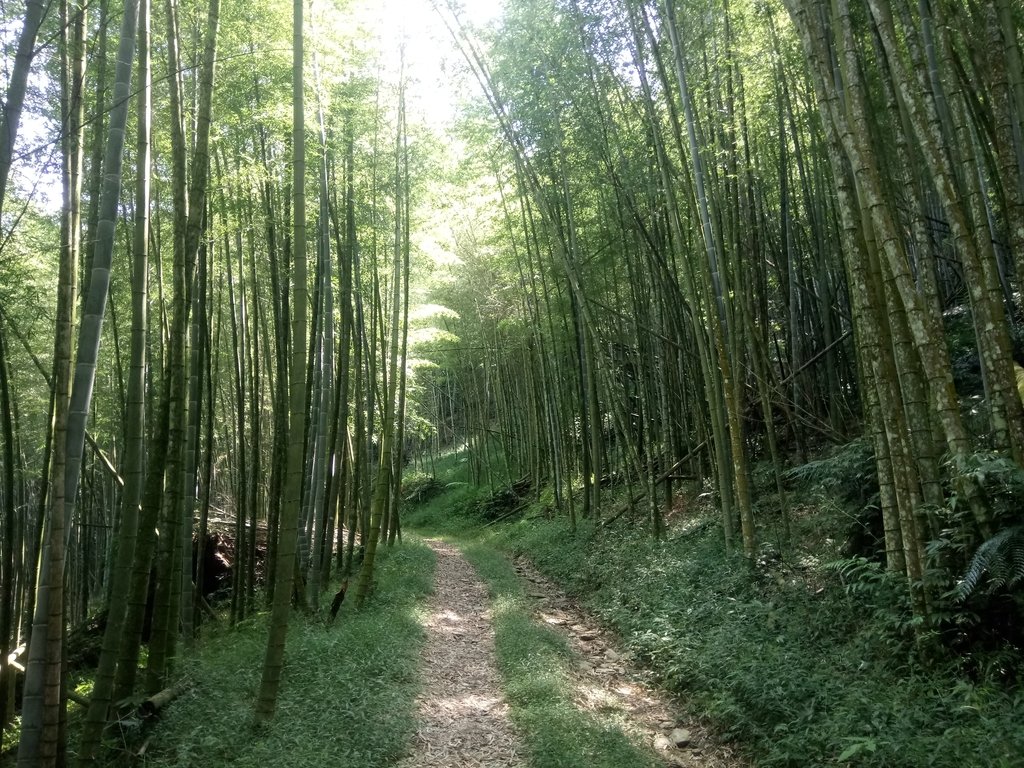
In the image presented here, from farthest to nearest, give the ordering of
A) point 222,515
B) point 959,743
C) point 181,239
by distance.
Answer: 1. point 222,515
2. point 181,239
3. point 959,743

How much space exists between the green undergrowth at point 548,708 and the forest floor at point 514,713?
0.03 metres

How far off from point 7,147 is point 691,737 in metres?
4.32

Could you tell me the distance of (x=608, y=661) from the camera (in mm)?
5230

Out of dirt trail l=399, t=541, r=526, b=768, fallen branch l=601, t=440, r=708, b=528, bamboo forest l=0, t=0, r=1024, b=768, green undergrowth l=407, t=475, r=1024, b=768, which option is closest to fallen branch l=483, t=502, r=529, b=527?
bamboo forest l=0, t=0, r=1024, b=768

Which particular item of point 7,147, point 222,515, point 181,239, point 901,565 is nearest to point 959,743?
point 901,565

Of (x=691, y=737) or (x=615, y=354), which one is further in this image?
(x=615, y=354)

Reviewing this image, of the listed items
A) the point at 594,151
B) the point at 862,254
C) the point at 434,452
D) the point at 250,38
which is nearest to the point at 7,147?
the point at 250,38

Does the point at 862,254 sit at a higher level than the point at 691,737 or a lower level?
higher

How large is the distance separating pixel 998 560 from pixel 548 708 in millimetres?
2473

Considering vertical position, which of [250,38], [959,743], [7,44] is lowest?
[959,743]

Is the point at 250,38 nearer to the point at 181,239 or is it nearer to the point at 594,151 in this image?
the point at 181,239

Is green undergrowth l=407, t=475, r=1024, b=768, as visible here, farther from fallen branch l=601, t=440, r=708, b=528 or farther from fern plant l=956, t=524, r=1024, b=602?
fallen branch l=601, t=440, r=708, b=528

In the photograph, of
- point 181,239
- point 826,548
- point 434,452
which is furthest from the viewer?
point 434,452

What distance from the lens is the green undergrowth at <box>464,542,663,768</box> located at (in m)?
3.39
